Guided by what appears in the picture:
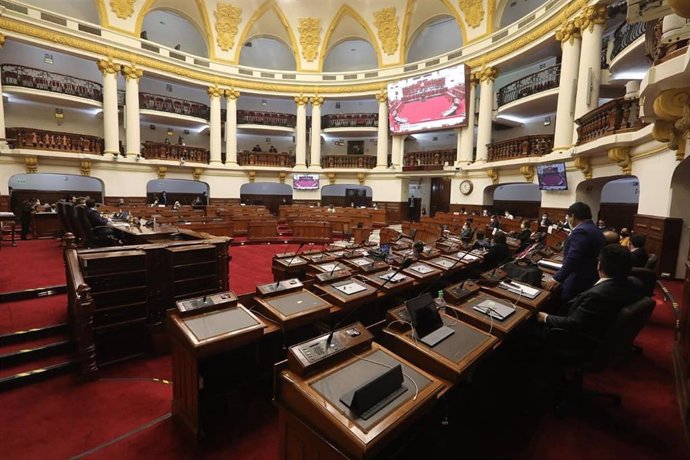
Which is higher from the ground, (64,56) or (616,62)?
(64,56)

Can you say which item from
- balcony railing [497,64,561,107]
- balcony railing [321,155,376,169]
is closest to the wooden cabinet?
balcony railing [497,64,561,107]

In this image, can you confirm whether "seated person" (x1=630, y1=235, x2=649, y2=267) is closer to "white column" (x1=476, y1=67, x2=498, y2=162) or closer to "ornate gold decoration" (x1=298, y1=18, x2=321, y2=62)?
"white column" (x1=476, y1=67, x2=498, y2=162)

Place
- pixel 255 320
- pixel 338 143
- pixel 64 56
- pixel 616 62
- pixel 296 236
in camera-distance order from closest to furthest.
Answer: pixel 255 320 → pixel 616 62 → pixel 296 236 → pixel 64 56 → pixel 338 143

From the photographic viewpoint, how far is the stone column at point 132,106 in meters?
13.1

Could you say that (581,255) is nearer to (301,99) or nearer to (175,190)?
(301,99)

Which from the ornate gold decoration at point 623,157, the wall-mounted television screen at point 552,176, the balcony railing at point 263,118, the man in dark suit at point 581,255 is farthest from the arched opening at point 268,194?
the man in dark suit at point 581,255

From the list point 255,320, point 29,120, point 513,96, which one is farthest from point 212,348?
point 29,120

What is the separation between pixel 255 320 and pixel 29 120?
58.5 ft

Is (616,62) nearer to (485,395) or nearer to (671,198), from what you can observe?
(671,198)

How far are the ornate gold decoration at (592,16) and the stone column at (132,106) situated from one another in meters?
16.8

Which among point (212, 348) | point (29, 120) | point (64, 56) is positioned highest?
point (64, 56)

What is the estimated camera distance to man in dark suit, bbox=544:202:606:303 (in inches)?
115

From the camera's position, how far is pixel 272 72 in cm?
1684

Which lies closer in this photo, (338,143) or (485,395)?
(485,395)
